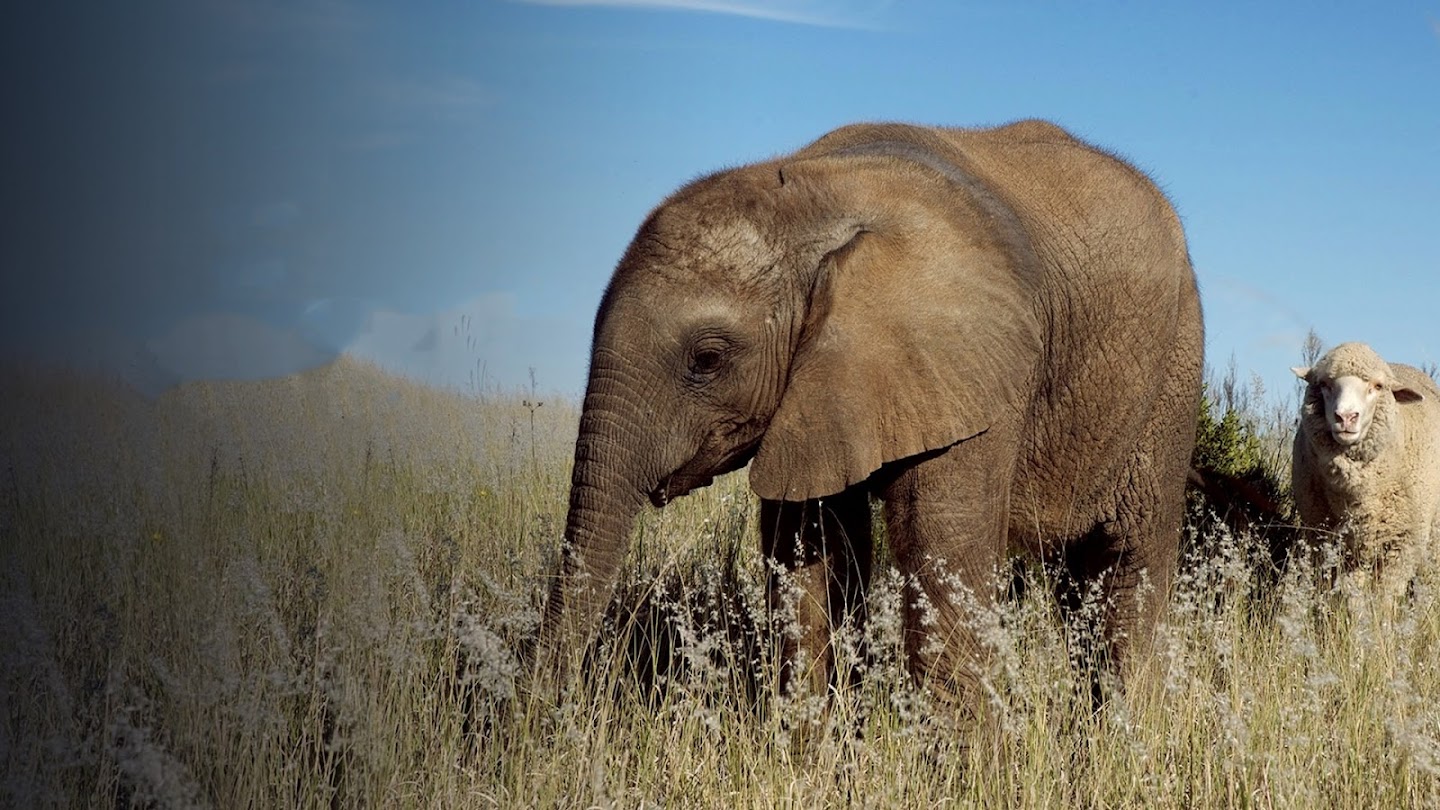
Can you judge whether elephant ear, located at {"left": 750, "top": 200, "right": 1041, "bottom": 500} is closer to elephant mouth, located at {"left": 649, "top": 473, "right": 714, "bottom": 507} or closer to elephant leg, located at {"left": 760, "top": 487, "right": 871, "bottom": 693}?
elephant mouth, located at {"left": 649, "top": 473, "right": 714, "bottom": 507}

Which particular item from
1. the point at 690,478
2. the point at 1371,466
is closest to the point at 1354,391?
the point at 1371,466

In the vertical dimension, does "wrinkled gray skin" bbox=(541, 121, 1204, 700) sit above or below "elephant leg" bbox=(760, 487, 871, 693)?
above

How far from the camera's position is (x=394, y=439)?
1152 cm

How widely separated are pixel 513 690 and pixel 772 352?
1844mm

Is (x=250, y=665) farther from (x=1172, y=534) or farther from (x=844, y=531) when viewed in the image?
(x=1172, y=534)

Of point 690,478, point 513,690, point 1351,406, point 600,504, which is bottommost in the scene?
point 513,690

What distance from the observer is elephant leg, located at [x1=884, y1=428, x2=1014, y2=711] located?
5949 mm

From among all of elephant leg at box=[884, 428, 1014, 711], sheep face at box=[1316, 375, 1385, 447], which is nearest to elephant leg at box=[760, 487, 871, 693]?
elephant leg at box=[884, 428, 1014, 711]

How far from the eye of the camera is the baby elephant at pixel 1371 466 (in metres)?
8.88

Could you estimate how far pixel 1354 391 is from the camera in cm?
878

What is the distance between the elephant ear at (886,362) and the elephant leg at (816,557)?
60cm

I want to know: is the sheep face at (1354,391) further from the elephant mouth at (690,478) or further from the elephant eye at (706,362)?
the elephant eye at (706,362)

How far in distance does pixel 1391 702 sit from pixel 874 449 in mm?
2529

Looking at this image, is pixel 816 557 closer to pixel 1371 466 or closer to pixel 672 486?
pixel 672 486
